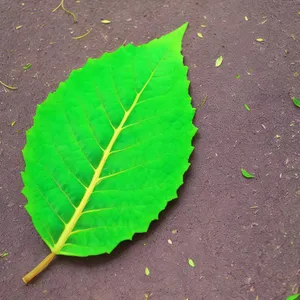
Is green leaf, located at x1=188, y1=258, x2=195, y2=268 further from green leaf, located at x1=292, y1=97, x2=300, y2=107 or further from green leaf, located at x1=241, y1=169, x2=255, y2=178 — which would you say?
green leaf, located at x1=292, y1=97, x2=300, y2=107

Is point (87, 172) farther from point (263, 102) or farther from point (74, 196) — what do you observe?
point (263, 102)

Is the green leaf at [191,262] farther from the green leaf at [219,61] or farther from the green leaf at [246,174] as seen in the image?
the green leaf at [219,61]

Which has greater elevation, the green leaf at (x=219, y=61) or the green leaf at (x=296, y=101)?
the green leaf at (x=219, y=61)

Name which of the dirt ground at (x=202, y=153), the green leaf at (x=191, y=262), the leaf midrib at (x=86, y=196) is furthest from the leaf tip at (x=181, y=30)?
the green leaf at (x=191, y=262)

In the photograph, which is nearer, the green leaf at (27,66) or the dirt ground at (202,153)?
the dirt ground at (202,153)

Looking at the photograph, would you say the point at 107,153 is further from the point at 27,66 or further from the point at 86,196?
the point at 27,66

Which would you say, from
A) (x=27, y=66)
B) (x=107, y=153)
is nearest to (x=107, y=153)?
(x=107, y=153)

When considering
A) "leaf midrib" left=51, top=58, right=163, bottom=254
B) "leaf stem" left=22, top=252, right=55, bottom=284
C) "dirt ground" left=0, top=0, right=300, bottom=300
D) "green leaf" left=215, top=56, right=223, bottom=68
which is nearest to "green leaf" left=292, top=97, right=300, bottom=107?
"dirt ground" left=0, top=0, right=300, bottom=300
